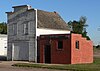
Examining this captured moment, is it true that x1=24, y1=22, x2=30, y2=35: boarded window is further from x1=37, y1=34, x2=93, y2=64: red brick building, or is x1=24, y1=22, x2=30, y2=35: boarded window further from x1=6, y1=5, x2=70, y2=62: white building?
x1=37, y1=34, x2=93, y2=64: red brick building

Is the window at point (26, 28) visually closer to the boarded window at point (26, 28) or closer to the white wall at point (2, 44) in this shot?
the boarded window at point (26, 28)

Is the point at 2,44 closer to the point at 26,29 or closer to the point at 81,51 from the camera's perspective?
the point at 26,29

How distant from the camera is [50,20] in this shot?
171 feet

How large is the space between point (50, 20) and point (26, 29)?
5411mm

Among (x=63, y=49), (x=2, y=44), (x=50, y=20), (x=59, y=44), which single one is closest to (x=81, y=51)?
(x=63, y=49)

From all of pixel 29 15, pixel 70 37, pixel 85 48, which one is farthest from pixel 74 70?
pixel 29 15

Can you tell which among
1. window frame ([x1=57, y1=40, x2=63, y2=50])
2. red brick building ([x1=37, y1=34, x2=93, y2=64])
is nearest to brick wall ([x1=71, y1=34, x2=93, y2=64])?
red brick building ([x1=37, y1=34, x2=93, y2=64])

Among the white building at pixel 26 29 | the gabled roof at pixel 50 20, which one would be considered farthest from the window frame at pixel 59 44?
the gabled roof at pixel 50 20

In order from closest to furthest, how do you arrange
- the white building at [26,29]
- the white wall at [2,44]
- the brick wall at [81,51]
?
the brick wall at [81,51] → the white building at [26,29] → the white wall at [2,44]

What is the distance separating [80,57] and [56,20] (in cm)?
1053

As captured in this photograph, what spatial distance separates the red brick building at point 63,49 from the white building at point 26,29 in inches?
57.5

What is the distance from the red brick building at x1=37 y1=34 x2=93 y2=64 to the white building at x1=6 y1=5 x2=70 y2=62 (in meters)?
1.46

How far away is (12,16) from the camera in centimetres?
5062

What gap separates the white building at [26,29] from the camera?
155ft
